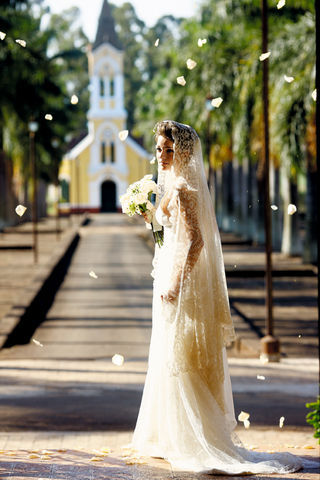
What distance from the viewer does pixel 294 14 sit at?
27641mm

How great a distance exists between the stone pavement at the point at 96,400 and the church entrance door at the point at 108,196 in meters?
80.3

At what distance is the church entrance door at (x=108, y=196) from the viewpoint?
99375 millimetres

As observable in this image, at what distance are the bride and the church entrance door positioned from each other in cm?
9315

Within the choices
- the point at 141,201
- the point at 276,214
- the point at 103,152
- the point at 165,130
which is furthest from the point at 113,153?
the point at 165,130

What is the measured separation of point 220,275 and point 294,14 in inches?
887

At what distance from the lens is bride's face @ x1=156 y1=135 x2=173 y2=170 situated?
20.2ft

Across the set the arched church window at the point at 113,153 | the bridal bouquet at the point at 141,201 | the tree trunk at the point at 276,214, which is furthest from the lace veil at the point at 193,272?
the arched church window at the point at 113,153

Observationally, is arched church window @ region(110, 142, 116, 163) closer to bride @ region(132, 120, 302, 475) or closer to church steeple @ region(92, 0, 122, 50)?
church steeple @ region(92, 0, 122, 50)

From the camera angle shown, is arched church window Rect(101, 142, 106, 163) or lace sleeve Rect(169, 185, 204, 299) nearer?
lace sleeve Rect(169, 185, 204, 299)

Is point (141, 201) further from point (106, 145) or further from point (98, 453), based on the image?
point (106, 145)

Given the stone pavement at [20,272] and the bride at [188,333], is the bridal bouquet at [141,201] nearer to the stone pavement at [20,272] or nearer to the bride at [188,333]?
the bride at [188,333]

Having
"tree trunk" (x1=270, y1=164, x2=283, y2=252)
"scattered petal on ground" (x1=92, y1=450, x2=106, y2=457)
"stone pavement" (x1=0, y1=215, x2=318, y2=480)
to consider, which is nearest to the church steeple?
"tree trunk" (x1=270, y1=164, x2=283, y2=252)

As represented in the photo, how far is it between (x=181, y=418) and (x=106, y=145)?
96.5 meters

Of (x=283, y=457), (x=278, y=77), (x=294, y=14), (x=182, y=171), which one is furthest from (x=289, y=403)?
(x=294, y=14)
